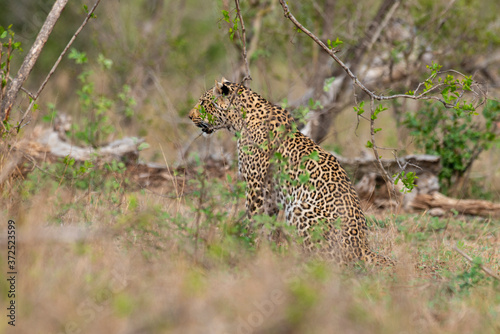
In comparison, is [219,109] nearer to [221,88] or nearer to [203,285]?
[221,88]

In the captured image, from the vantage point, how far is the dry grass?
4.20 meters

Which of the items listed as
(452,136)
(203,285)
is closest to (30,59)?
(203,285)

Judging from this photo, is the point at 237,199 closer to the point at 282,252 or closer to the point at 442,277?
the point at 282,252

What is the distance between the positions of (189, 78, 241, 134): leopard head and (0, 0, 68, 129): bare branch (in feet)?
6.88

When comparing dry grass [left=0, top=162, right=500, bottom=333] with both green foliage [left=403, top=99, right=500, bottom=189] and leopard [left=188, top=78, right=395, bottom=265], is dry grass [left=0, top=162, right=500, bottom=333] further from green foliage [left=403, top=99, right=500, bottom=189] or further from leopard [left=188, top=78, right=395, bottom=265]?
green foliage [left=403, top=99, right=500, bottom=189]

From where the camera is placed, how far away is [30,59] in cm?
721

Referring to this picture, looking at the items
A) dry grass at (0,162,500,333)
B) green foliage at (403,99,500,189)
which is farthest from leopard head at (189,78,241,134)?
green foliage at (403,99,500,189)

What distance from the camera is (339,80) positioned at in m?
12.9

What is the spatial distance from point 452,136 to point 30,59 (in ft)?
24.0

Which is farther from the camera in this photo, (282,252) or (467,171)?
(467,171)

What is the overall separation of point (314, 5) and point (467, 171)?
17.1 ft

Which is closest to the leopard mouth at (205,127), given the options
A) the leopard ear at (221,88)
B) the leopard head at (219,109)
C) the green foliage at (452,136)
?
the leopard head at (219,109)

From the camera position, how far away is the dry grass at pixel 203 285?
13.8 feet

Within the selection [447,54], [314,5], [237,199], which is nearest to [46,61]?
[314,5]
